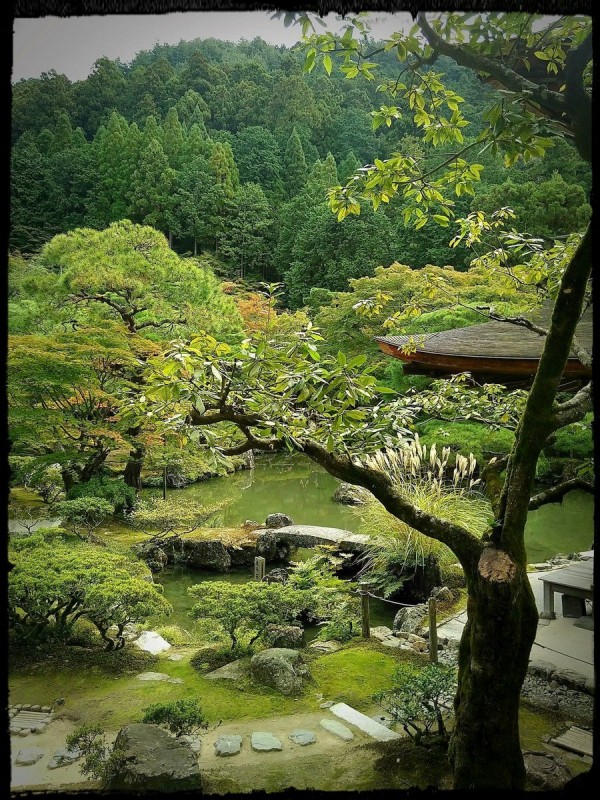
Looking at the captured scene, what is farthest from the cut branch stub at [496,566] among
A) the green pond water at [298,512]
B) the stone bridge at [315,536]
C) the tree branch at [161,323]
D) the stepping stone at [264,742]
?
the tree branch at [161,323]

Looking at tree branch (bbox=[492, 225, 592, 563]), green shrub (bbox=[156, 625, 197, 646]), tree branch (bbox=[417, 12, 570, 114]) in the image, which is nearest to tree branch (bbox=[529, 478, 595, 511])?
tree branch (bbox=[492, 225, 592, 563])

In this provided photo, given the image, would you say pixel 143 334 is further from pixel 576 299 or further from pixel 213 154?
pixel 213 154

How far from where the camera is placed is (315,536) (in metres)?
6.97

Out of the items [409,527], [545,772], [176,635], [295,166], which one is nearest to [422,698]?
[545,772]

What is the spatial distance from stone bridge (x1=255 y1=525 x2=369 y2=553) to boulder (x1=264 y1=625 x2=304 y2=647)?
8.25 feet

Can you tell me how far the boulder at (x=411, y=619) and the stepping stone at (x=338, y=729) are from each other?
1812 mm

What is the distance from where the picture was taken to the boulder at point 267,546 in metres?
6.88

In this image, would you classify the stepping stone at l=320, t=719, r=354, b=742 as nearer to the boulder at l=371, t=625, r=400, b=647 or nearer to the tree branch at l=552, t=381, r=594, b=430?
the boulder at l=371, t=625, r=400, b=647

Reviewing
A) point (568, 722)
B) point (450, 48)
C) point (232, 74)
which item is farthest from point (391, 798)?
point (232, 74)

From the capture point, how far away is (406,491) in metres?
5.52

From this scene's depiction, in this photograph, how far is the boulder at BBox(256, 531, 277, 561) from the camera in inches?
271

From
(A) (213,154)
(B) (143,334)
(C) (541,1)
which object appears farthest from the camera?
(A) (213,154)

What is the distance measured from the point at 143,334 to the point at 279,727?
5.69 metres

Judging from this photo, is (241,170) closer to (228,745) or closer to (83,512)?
(83,512)
